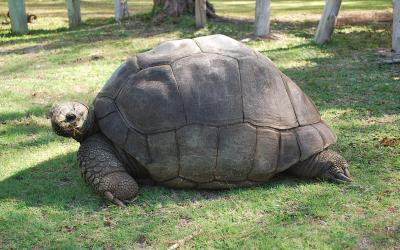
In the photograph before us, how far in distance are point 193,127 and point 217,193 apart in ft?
2.07

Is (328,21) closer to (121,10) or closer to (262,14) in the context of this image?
(262,14)

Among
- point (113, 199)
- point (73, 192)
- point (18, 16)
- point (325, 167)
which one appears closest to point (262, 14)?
point (18, 16)

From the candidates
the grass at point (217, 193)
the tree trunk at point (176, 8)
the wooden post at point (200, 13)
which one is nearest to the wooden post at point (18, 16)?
the tree trunk at point (176, 8)

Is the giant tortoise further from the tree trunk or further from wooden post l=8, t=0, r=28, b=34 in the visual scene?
wooden post l=8, t=0, r=28, b=34

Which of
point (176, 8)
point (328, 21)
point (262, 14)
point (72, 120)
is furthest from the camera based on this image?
point (176, 8)

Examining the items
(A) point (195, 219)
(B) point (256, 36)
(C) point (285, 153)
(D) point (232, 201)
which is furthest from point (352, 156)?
(B) point (256, 36)

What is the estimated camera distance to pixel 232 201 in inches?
171

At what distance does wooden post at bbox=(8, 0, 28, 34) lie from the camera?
12.5m

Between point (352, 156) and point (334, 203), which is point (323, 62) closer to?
point (352, 156)

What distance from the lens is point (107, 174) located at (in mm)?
4285

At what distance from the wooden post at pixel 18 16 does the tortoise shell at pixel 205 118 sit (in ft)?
29.2

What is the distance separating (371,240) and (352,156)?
1638 millimetres

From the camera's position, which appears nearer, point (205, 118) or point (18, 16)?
point (205, 118)

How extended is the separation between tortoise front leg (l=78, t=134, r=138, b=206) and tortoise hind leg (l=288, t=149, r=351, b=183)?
1.45 m
